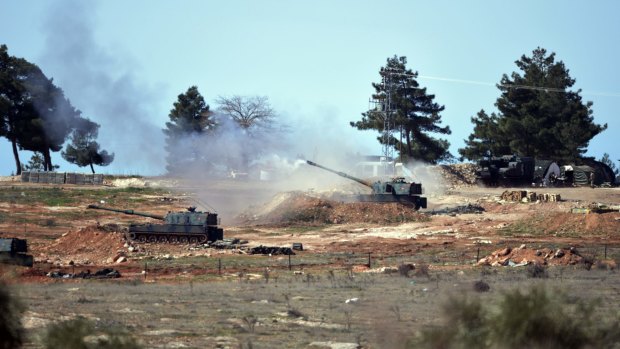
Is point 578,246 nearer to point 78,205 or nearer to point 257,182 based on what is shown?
point 78,205

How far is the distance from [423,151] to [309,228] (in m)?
33.0

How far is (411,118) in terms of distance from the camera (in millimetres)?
85312

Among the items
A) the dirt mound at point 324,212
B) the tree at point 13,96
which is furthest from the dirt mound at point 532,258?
the tree at point 13,96

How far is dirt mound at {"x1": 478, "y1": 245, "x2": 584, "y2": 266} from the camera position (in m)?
34.6

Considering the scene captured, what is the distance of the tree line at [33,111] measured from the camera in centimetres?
7944

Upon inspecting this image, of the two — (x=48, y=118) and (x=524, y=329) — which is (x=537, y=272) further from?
(x=48, y=118)

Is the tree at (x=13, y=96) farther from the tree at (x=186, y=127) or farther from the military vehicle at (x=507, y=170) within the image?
the military vehicle at (x=507, y=170)

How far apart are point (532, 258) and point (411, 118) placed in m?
50.6

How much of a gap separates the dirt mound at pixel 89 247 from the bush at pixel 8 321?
24.2 meters

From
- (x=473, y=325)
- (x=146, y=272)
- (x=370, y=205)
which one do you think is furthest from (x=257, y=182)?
(x=473, y=325)

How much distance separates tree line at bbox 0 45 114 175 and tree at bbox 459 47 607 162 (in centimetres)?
3186

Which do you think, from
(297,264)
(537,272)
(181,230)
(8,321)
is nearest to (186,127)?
(181,230)

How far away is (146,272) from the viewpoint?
3372 centimetres

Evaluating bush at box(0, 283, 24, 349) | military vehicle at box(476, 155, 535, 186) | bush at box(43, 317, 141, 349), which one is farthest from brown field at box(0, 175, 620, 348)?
bush at box(43, 317, 141, 349)
